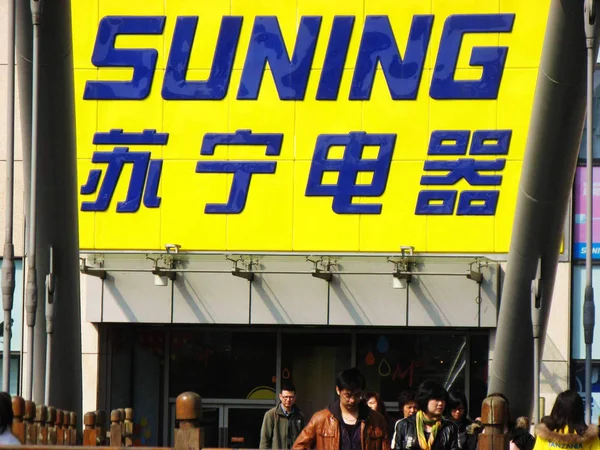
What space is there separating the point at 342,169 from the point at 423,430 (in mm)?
13518

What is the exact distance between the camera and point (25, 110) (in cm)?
1445

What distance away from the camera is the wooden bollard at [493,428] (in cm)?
848

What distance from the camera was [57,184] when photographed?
1434 centimetres

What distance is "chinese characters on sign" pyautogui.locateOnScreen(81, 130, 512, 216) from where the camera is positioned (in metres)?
23.5

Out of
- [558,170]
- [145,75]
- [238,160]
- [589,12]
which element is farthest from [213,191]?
[589,12]

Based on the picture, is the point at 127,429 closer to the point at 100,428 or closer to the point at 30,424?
the point at 100,428

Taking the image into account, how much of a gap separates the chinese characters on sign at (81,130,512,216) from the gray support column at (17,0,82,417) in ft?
28.8

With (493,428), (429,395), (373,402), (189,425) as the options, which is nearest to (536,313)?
(373,402)

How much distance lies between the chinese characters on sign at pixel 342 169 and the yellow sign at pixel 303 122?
0.07ft

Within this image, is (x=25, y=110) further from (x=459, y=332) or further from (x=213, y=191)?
(x=459, y=332)

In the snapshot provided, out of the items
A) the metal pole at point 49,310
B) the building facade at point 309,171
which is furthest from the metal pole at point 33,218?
the building facade at point 309,171

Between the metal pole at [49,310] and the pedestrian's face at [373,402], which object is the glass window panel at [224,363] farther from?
the pedestrian's face at [373,402]

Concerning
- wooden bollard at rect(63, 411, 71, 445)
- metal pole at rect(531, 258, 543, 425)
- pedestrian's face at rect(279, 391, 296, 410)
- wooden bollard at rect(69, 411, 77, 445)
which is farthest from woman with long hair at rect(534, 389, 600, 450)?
pedestrian's face at rect(279, 391, 296, 410)

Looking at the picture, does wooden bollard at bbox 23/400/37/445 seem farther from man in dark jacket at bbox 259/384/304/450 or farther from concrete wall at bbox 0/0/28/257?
concrete wall at bbox 0/0/28/257
